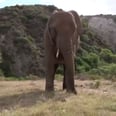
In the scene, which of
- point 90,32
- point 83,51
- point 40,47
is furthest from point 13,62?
point 90,32

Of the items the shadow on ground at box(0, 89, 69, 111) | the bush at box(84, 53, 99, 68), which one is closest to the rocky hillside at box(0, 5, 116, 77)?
the bush at box(84, 53, 99, 68)

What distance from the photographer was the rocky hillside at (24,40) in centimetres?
3322

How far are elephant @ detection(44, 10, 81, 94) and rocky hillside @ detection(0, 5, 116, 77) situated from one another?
1715 cm

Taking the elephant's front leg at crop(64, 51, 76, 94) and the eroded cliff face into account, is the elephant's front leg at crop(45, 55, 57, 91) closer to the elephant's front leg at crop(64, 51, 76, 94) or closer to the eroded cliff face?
the elephant's front leg at crop(64, 51, 76, 94)

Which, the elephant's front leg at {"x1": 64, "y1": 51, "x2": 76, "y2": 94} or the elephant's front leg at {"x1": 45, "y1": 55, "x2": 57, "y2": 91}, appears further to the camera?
the elephant's front leg at {"x1": 45, "y1": 55, "x2": 57, "y2": 91}

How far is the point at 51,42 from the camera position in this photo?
14312 mm

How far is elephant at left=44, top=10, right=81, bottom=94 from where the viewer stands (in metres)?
13.5

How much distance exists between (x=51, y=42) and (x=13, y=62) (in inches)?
771

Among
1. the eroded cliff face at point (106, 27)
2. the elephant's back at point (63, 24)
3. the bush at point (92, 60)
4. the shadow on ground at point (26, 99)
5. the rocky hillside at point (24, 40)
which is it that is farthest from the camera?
the eroded cliff face at point (106, 27)

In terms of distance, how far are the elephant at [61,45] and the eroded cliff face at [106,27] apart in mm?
37263

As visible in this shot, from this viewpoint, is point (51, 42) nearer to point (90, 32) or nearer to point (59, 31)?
point (59, 31)

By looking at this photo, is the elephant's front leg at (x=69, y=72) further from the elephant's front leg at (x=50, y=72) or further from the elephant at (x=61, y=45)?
the elephant's front leg at (x=50, y=72)

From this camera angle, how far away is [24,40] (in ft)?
116

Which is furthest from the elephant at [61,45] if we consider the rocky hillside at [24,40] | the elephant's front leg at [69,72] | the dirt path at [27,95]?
the rocky hillside at [24,40]
